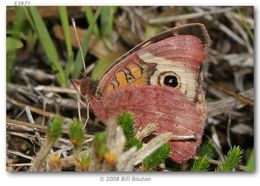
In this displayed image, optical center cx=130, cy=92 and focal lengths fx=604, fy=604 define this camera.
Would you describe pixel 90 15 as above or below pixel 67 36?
above

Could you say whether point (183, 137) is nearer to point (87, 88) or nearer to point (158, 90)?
point (158, 90)

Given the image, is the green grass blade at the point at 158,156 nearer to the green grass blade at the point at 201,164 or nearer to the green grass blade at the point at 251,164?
the green grass blade at the point at 201,164

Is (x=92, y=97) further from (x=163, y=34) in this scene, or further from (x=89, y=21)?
(x=89, y=21)

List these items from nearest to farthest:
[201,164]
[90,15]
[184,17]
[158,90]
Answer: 1. [201,164]
2. [158,90]
3. [90,15]
4. [184,17]

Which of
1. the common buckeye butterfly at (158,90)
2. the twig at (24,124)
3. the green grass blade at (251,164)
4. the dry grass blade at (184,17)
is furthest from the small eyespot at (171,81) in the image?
the dry grass blade at (184,17)

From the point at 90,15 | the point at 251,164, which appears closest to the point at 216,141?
the point at 251,164

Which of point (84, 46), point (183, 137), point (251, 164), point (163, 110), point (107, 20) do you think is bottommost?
point (251, 164)

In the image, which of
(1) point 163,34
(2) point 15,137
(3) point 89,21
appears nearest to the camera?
(1) point 163,34
